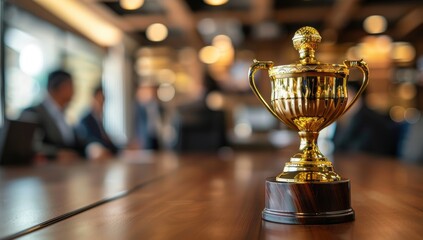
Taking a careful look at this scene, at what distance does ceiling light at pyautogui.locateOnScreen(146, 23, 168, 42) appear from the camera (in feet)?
23.7

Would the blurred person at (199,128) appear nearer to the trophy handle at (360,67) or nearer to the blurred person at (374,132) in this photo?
the blurred person at (374,132)

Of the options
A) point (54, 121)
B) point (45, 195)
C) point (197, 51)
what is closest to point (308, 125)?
point (45, 195)

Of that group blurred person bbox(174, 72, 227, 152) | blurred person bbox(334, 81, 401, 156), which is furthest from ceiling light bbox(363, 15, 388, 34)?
blurred person bbox(174, 72, 227, 152)

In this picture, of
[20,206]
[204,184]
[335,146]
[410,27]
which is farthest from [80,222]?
[410,27]

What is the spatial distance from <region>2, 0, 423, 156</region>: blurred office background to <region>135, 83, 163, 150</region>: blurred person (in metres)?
0.09

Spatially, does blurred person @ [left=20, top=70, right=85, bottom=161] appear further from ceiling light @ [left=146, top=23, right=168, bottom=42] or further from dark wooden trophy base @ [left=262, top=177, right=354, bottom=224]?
ceiling light @ [left=146, top=23, right=168, bottom=42]

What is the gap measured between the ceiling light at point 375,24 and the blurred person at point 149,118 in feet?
10.6

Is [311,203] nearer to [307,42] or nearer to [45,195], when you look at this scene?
[307,42]

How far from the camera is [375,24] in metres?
7.23

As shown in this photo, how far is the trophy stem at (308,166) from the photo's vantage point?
66 cm

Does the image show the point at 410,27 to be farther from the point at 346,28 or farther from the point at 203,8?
the point at 203,8

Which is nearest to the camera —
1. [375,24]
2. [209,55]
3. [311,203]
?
[311,203]

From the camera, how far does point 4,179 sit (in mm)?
1525

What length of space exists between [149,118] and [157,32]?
9.18 feet
